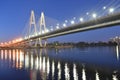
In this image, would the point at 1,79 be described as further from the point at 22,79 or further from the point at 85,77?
the point at 85,77

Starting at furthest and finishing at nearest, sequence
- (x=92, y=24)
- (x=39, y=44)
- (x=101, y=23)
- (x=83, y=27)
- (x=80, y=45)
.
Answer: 1. (x=80, y=45)
2. (x=39, y=44)
3. (x=83, y=27)
4. (x=92, y=24)
5. (x=101, y=23)

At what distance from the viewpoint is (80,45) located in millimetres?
125688

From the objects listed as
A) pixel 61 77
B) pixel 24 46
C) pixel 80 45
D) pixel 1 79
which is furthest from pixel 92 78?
pixel 80 45

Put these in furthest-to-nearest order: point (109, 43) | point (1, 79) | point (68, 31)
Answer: point (109, 43) < point (68, 31) < point (1, 79)

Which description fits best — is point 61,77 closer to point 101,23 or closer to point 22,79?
point 22,79

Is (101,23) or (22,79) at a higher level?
(101,23)

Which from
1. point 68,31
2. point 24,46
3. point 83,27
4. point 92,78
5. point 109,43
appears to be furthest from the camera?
point 109,43

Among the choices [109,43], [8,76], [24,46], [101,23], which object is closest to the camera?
[8,76]

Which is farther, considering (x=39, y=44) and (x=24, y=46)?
(x=24, y=46)

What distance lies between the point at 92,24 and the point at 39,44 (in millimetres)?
44051

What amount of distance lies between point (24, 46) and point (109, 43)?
36.1 metres

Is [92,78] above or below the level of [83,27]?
below

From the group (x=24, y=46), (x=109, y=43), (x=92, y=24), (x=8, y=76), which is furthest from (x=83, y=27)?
(x=109, y=43)

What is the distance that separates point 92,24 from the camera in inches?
1401
